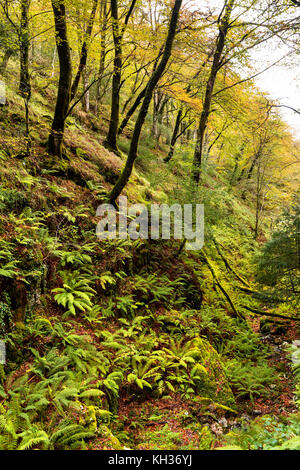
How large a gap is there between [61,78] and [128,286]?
6.07 meters

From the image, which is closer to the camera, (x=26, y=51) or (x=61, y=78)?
(x=26, y=51)

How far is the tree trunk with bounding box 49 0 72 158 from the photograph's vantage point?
21.5 ft

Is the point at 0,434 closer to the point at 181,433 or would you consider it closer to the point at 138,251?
the point at 181,433

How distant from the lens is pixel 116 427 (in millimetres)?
4285

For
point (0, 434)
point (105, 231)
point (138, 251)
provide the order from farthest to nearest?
point (138, 251) < point (105, 231) < point (0, 434)

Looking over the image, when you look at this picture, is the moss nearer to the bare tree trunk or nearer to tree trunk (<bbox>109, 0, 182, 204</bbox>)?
tree trunk (<bbox>109, 0, 182, 204</bbox>)

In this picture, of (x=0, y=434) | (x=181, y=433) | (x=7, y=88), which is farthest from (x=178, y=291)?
(x=7, y=88)

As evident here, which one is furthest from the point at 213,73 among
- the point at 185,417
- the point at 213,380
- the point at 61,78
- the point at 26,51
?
the point at 185,417

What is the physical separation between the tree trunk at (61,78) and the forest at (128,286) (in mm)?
34

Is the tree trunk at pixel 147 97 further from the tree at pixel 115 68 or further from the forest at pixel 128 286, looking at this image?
the tree at pixel 115 68

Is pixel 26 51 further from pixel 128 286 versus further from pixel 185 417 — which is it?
pixel 185 417

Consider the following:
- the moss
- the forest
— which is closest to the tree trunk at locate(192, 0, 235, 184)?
the forest

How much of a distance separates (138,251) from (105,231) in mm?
1301

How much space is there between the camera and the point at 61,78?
702 centimetres
